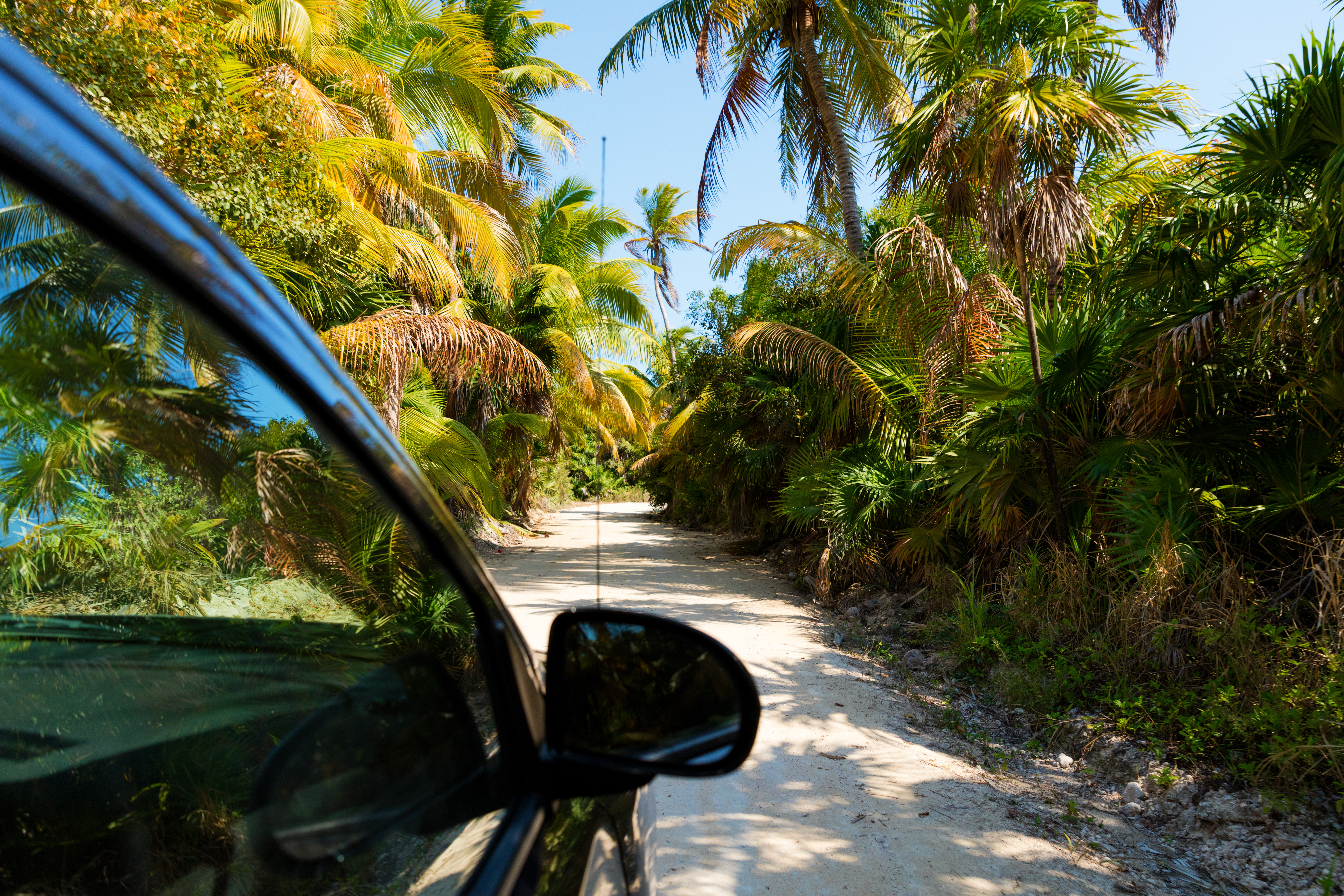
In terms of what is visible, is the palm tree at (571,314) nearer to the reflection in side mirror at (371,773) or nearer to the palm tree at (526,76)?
the palm tree at (526,76)

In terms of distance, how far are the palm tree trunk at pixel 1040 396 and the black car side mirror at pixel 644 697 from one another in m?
5.66

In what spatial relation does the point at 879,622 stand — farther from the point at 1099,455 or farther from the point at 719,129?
the point at 719,129

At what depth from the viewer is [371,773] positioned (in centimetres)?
89

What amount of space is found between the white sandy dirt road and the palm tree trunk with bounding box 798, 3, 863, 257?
6.63m

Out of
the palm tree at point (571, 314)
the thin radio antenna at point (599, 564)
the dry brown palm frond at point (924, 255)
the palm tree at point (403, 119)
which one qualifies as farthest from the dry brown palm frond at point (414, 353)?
the dry brown palm frond at point (924, 255)

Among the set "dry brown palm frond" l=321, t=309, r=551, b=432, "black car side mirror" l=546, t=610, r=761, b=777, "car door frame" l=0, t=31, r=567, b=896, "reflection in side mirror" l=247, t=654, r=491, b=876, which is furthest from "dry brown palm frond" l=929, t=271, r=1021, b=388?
"reflection in side mirror" l=247, t=654, r=491, b=876

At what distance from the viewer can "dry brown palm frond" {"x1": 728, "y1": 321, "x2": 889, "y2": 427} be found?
8.92 meters

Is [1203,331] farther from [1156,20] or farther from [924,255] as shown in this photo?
[1156,20]

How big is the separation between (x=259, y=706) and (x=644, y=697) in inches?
21.8

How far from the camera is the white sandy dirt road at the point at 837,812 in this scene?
119 inches

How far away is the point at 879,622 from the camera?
7.86 m

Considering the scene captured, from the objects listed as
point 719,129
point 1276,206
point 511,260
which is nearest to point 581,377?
point 511,260

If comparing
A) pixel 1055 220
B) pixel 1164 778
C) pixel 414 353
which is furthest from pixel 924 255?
pixel 414 353

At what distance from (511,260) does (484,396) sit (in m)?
4.68
